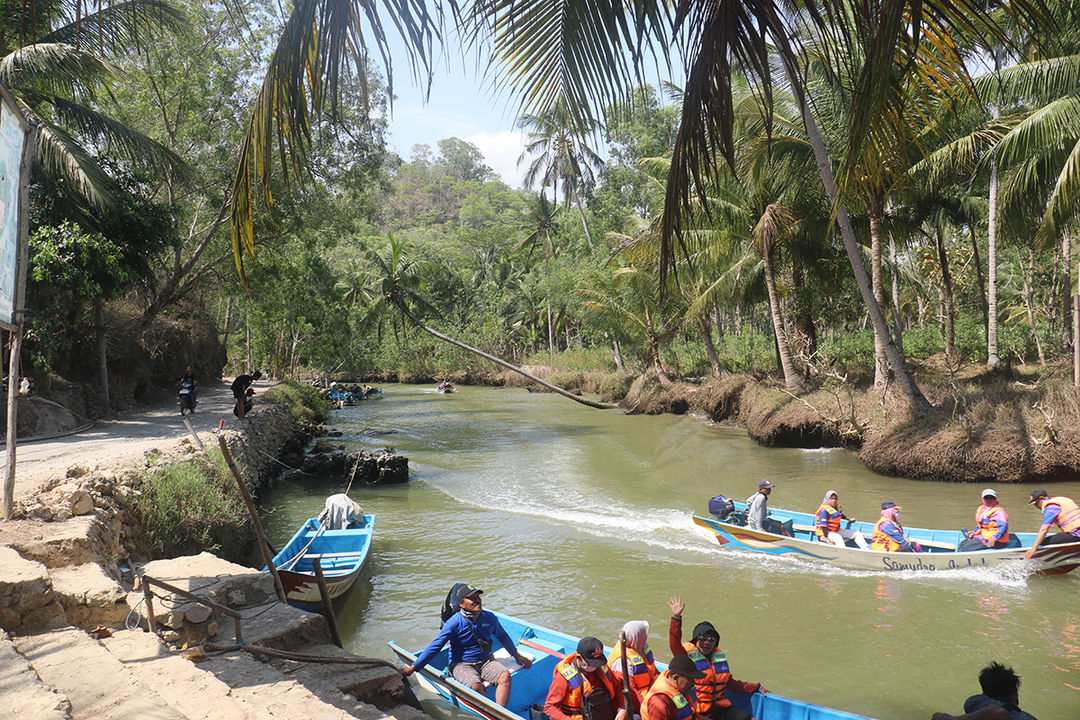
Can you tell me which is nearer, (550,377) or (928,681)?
(928,681)

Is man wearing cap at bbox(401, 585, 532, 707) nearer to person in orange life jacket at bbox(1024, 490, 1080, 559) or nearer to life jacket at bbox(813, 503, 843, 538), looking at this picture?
life jacket at bbox(813, 503, 843, 538)

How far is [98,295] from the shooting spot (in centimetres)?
1628

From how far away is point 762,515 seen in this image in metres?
12.1

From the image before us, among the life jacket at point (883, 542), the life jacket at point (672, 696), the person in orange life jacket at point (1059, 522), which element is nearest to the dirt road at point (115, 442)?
the life jacket at point (672, 696)

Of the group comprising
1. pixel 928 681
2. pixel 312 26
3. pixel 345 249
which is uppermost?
pixel 345 249

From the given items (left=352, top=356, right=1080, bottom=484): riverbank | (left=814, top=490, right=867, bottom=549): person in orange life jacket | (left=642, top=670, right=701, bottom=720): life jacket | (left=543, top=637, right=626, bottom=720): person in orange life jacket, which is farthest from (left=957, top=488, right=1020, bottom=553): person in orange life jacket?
(left=543, top=637, right=626, bottom=720): person in orange life jacket

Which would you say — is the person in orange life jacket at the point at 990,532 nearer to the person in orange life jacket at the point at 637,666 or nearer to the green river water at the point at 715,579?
the green river water at the point at 715,579

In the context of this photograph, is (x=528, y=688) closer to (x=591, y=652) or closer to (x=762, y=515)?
(x=591, y=652)

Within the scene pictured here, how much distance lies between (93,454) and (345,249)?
5290cm

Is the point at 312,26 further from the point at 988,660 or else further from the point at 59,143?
the point at 59,143

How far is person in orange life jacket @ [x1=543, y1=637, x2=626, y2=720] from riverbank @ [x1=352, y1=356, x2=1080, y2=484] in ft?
44.0

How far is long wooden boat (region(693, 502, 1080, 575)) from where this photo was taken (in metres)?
10.2

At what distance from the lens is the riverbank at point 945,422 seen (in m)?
15.0

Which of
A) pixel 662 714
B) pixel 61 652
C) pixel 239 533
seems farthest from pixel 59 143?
pixel 662 714
